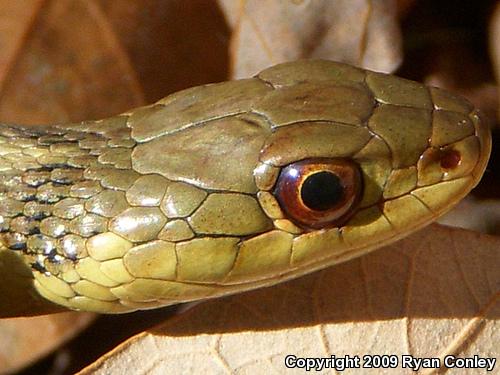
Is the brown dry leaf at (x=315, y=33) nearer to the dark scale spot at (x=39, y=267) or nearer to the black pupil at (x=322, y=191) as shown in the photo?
the black pupil at (x=322, y=191)

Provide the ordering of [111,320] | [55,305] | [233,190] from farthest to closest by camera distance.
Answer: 1. [111,320]
2. [55,305]
3. [233,190]

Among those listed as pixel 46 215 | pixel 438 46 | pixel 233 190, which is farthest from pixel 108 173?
pixel 438 46

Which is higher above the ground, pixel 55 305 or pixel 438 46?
pixel 438 46

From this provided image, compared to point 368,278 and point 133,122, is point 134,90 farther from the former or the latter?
point 368,278

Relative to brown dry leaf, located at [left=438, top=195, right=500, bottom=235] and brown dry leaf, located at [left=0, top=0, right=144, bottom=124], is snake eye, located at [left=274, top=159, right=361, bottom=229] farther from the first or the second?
brown dry leaf, located at [left=0, top=0, right=144, bottom=124]

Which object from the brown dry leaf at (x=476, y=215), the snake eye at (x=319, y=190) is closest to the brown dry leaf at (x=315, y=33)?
the brown dry leaf at (x=476, y=215)

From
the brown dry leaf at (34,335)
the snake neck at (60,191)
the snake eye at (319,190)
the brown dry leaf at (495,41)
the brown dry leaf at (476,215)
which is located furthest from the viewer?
the brown dry leaf at (495,41)

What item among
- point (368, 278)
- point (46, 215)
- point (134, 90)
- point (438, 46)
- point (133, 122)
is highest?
point (438, 46)
